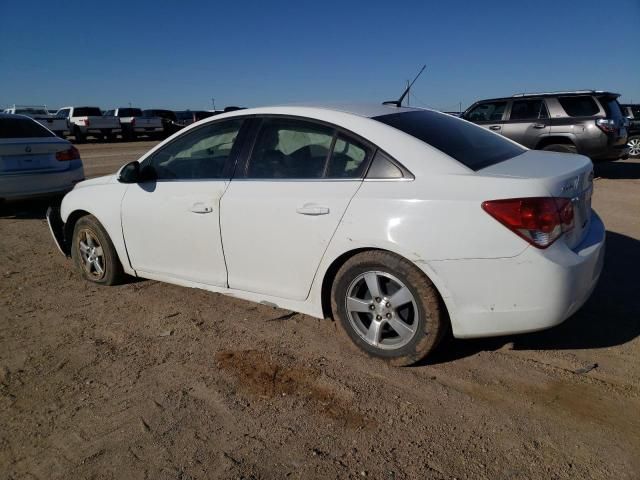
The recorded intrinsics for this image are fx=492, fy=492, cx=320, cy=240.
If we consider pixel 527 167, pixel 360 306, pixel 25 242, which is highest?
pixel 527 167

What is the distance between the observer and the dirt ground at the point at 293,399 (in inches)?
88.0

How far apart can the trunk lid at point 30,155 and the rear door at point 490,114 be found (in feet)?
29.5

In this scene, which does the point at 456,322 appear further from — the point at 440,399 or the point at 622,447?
the point at 622,447

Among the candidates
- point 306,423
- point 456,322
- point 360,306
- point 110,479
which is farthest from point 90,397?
point 456,322

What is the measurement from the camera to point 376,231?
9.16 feet

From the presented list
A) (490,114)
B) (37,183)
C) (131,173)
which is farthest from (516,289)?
(490,114)

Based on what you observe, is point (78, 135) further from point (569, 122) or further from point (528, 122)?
point (569, 122)

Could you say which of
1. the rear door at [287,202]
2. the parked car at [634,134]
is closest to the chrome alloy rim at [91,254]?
the rear door at [287,202]

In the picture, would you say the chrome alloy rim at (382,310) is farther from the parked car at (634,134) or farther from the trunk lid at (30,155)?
the parked car at (634,134)

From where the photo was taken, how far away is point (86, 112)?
28078mm

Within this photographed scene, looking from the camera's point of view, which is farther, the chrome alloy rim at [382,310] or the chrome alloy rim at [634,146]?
the chrome alloy rim at [634,146]

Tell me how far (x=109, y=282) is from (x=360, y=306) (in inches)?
103

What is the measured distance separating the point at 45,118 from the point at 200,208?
25.1 meters

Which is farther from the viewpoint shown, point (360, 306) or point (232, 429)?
point (360, 306)
